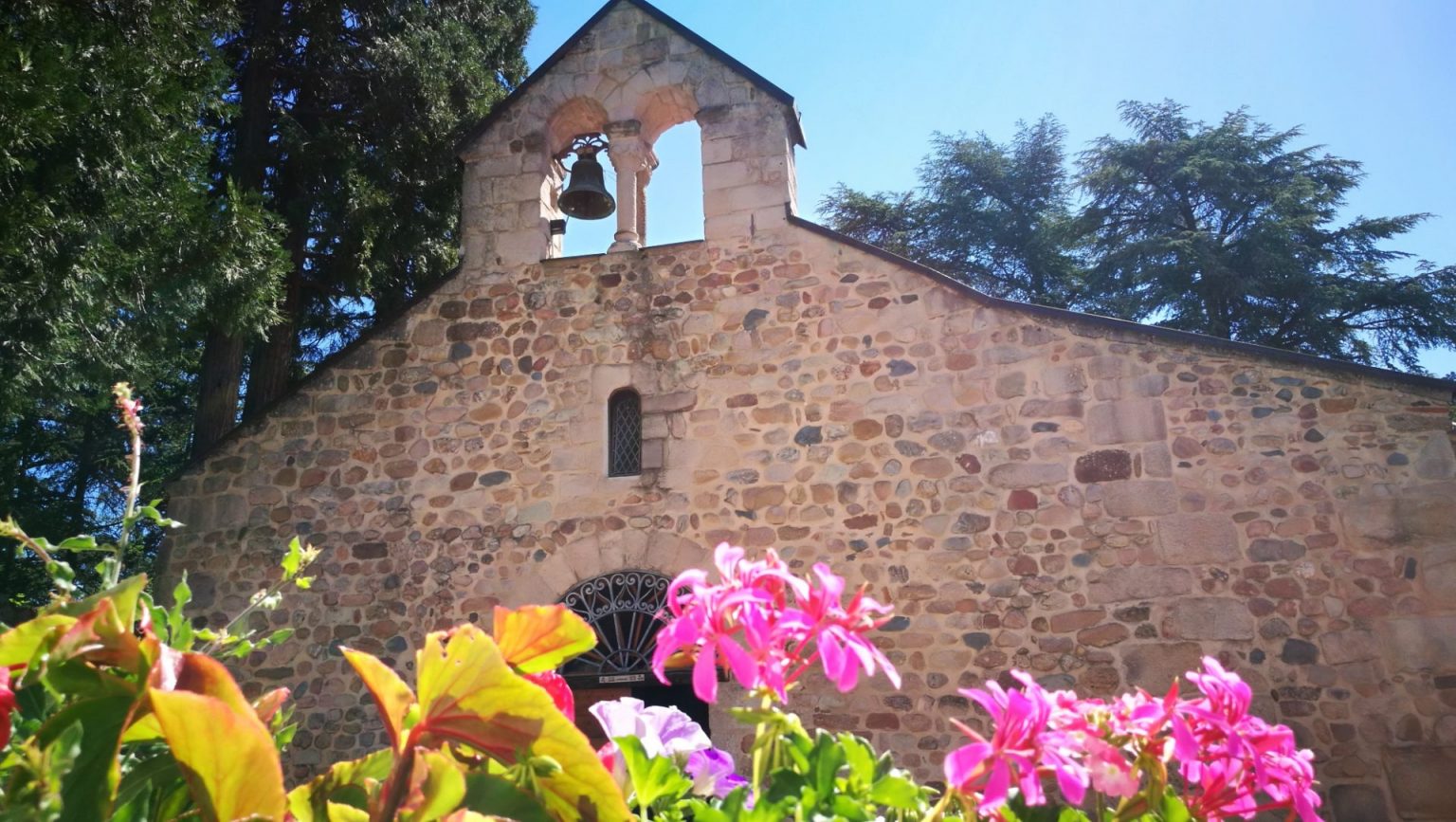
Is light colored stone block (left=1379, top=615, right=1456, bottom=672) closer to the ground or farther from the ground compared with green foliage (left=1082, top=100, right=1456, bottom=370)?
closer to the ground

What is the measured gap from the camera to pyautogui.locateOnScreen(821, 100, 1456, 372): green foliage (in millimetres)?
15164

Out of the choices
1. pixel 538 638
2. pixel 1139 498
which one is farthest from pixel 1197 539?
pixel 538 638

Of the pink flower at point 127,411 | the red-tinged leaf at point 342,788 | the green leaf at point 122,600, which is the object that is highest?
the pink flower at point 127,411

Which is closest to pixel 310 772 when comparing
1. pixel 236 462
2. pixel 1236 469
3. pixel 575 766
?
pixel 236 462

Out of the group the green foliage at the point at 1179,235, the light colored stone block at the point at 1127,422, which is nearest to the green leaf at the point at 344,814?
the light colored stone block at the point at 1127,422

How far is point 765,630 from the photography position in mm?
915

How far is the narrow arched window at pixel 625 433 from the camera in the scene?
676cm

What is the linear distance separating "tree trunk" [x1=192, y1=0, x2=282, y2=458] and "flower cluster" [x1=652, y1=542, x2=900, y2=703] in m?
9.11

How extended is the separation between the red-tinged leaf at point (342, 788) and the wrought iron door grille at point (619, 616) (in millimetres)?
5336

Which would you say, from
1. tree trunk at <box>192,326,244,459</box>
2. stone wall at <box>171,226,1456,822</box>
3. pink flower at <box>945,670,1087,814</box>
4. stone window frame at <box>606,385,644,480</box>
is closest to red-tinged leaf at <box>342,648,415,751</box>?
pink flower at <box>945,670,1087,814</box>

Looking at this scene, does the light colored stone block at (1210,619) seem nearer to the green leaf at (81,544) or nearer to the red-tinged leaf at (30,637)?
the green leaf at (81,544)

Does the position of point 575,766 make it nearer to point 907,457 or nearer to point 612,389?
point 907,457

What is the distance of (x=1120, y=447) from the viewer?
589cm

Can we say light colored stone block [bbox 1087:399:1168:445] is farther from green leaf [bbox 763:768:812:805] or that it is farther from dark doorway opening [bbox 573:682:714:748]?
green leaf [bbox 763:768:812:805]
